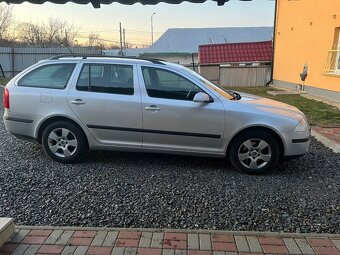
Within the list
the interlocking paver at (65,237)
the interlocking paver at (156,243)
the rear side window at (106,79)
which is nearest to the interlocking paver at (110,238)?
the interlocking paver at (156,243)

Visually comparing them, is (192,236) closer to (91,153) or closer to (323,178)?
(323,178)

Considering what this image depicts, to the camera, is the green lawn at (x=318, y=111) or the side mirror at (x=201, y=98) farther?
the green lawn at (x=318, y=111)

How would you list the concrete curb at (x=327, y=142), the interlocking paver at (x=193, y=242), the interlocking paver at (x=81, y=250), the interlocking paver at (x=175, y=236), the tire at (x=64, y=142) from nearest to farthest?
the interlocking paver at (x=81, y=250) → the interlocking paver at (x=193, y=242) → the interlocking paver at (x=175, y=236) → the tire at (x=64, y=142) → the concrete curb at (x=327, y=142)

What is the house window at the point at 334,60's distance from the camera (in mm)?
11398

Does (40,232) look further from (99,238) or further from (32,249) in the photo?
(99,238)

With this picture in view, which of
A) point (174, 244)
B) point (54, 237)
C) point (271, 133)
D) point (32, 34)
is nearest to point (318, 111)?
point (271, 133)

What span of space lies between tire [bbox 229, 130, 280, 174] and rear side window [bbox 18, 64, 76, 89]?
108 inches

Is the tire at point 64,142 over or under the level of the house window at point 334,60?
under

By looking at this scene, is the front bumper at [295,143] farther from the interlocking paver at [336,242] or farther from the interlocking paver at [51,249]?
the interlocking paver at [51,249]

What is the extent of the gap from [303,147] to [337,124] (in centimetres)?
371

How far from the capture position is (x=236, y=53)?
24.0 meters

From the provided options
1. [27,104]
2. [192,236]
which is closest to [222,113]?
[192,236]

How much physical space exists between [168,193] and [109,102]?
5.49 ft

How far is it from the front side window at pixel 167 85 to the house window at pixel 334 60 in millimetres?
8410
